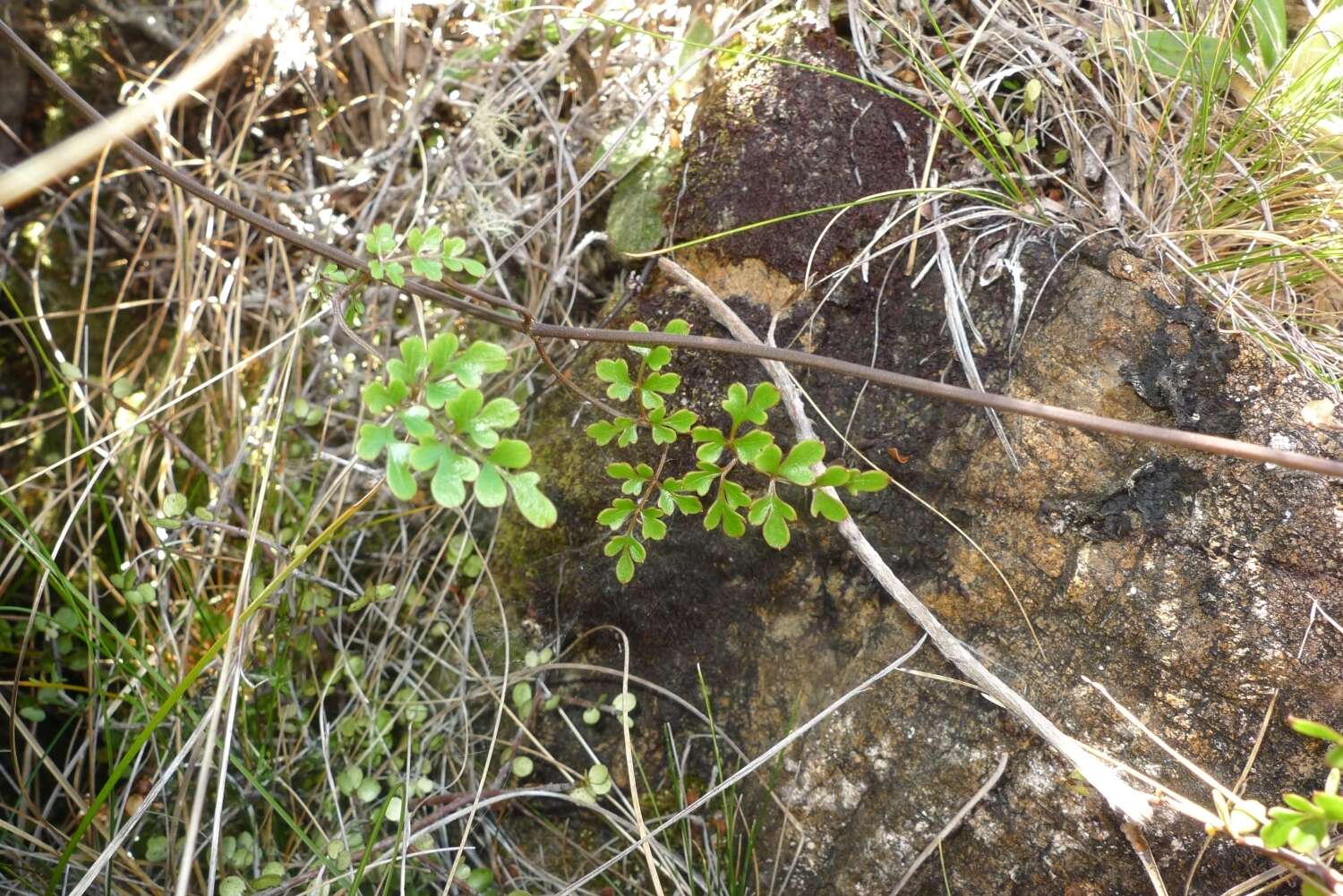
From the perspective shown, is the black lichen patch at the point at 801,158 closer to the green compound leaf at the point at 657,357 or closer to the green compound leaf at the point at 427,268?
the green compound leaf at the point at 657,357

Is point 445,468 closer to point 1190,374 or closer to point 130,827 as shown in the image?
point 130,827

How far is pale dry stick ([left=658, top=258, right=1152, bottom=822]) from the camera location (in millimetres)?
1147

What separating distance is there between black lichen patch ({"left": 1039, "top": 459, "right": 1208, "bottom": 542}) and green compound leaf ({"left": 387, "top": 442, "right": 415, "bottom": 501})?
94 cm

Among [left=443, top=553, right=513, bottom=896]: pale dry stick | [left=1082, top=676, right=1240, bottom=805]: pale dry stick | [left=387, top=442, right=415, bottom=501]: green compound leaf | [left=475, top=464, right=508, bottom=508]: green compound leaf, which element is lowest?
[left=443, top=553, right=513, bottom=896]: pale dry stick

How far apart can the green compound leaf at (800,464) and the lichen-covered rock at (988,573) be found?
1.15ft

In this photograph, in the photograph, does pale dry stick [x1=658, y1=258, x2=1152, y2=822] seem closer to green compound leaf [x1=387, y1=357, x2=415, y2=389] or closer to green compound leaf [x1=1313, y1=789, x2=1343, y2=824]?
green compound leaf [x1=1313, y1=789, x2=1343, y2=824]

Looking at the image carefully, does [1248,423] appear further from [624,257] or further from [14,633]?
[14,633]

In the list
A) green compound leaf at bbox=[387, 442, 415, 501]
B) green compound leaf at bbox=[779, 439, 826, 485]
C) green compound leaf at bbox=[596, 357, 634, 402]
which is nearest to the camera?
green compound leaf at bbox=[387, 442, 415, 501]

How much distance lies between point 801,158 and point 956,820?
1.08 metres

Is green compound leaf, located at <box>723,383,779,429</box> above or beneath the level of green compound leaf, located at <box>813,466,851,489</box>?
above

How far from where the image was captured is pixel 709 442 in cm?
117

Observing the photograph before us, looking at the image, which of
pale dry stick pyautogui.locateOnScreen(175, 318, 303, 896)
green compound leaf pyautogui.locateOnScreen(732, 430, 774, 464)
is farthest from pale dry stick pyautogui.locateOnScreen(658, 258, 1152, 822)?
pale dry stick pyautogui.locateOnScreen(175, 318, 303, 896)

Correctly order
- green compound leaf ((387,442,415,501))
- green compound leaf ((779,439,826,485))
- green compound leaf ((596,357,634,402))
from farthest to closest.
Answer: green compound leaf ((596,357,634,402)) → green compound leaf ((779,439,826,485)) → green compound leaf ((387,442,415,501))

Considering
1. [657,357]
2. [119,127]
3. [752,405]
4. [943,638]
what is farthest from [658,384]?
[119,127]
